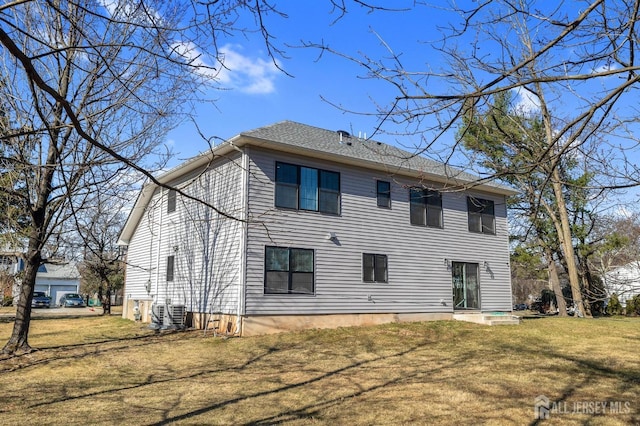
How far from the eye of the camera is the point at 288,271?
13438 millimetres

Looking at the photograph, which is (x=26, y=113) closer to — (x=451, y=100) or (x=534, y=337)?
(x=451, y=100)

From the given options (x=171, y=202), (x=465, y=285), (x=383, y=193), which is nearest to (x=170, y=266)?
(x=171, y=202)

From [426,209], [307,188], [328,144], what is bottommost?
[426,209]

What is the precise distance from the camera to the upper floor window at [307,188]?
13.8 meters

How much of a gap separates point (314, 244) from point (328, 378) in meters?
6.21

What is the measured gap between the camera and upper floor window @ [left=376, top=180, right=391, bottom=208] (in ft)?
51.4

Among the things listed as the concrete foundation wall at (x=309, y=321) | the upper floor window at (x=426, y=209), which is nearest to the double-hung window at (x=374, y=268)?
the concrete foundation wall at (x=309, y=321)

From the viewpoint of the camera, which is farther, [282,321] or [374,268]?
[374,268]

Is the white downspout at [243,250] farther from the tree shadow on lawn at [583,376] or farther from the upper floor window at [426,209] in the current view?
the tree shadow on lawn at [583,376]

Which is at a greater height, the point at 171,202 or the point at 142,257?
the point at 171,202

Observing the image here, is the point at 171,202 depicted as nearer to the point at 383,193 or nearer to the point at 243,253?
the point at 243,253

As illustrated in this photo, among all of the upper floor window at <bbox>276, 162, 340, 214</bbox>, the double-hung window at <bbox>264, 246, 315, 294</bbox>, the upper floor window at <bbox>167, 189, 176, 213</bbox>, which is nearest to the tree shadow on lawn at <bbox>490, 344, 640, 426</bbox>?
the double-hung window at <bbox>264, 246, 315, 294</bbox>

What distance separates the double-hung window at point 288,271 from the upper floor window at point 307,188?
4.36 ft

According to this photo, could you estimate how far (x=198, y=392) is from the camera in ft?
23.6
